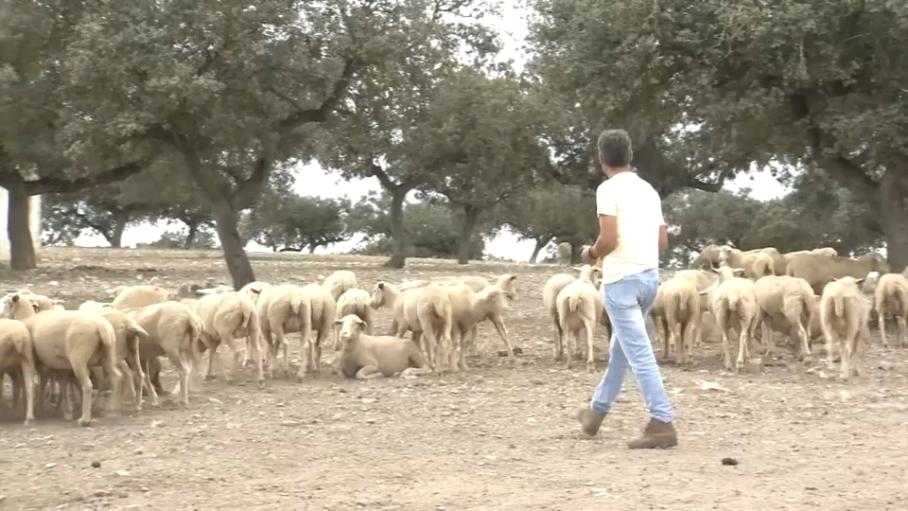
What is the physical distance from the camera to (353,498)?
6547 millimetres

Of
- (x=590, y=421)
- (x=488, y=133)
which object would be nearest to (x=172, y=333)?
(x=590, y=421)

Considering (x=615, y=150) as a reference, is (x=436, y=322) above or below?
below

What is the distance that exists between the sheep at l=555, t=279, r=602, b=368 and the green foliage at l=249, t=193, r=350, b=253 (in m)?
54.3

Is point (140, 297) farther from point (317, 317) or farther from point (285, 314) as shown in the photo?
point (317, 317)

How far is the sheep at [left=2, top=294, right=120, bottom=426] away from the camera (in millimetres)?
9484

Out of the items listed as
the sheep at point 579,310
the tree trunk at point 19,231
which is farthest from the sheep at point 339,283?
the tree trunk at point 19,231

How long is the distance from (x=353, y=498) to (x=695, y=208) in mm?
49979

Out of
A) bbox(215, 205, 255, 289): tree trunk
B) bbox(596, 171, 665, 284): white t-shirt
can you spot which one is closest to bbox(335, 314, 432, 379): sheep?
bbox(596, 171, 665, 284): white t-shirt

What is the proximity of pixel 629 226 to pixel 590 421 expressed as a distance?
61.8 inches

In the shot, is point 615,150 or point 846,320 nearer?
point 615,150

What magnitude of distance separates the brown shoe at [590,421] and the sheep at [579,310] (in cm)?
438

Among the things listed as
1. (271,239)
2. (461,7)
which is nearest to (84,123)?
(461,7)

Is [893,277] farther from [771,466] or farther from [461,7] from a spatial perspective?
[461,7]

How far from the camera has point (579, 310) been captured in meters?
13.1
